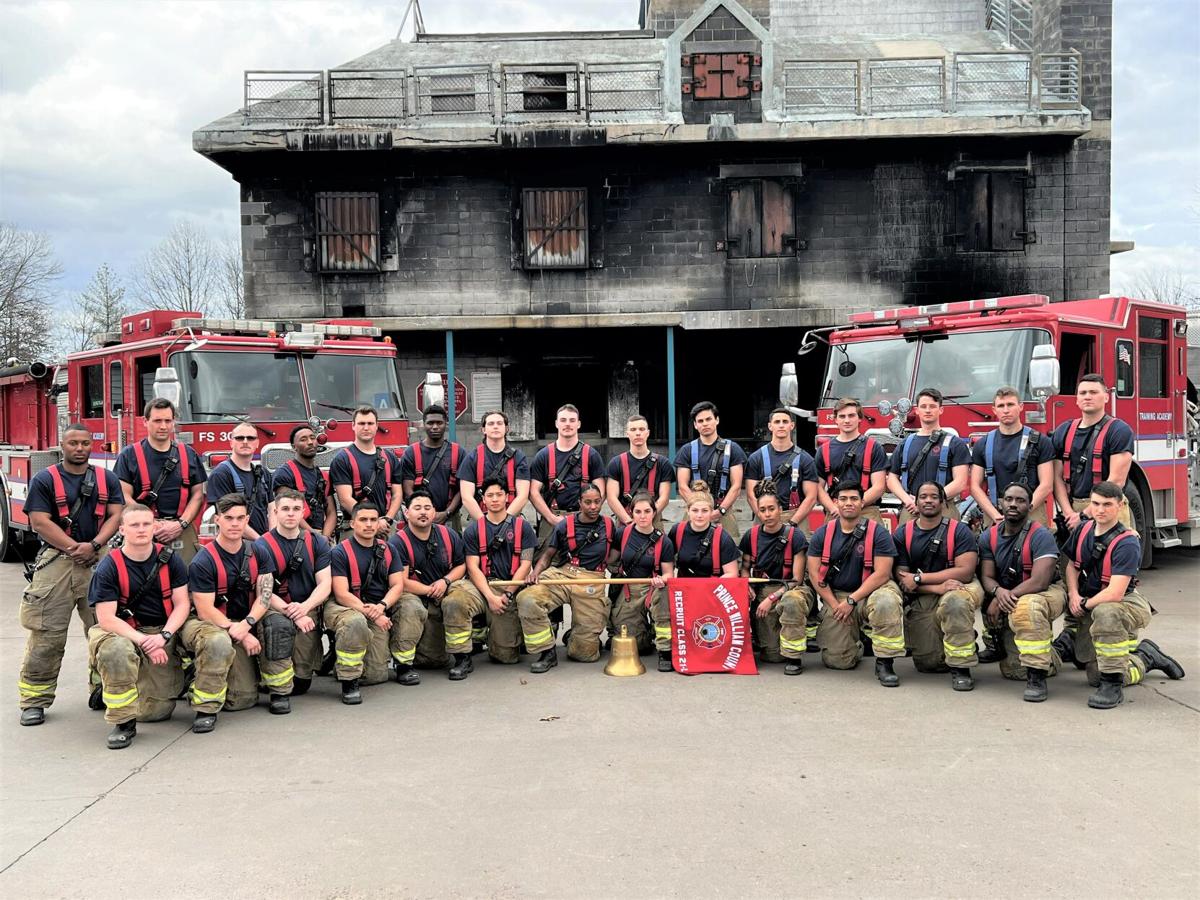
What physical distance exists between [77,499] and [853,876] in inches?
204

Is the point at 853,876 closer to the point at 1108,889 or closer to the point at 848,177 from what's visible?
the point at 1108,889

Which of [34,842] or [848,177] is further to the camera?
[848,177]

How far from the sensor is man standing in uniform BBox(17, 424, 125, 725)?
6.05 metres

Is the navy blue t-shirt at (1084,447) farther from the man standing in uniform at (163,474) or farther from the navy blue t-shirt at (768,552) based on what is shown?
the man standing in uniform at (163,474)

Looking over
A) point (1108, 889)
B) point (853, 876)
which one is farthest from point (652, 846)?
point (1108, 889)

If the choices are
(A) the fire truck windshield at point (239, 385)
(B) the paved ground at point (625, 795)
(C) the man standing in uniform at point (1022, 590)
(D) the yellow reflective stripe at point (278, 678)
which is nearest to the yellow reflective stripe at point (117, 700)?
(B) the paved ground at point (625, 795)

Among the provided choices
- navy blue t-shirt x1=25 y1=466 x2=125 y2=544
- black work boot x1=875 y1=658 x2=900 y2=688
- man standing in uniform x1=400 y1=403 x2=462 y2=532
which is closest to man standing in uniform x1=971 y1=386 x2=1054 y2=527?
black work boot x1=875 y1=658 x2=900 y2=688

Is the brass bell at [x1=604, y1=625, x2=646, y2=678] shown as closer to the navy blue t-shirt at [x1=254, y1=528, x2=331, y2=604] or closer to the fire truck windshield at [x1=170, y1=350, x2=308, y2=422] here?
the navy blue t-shirt at [x1=254, y1=528, x2=331, y2=604]

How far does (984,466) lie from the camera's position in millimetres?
7809

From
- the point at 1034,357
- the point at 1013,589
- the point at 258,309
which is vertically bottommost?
the point at 1013,589

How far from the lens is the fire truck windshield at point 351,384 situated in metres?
9.47

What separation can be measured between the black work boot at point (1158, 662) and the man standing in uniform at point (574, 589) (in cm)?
362

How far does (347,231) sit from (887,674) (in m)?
13.9

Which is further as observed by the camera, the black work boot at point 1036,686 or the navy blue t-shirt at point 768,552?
the navy blue t-shirt at point 768,552
